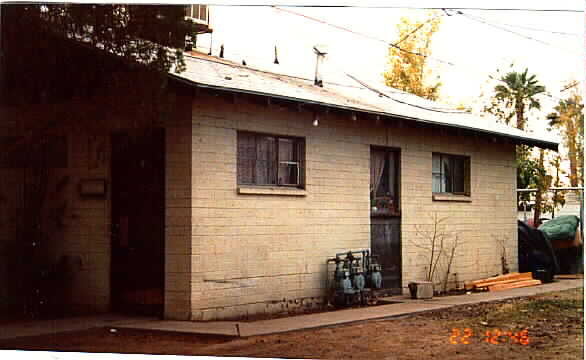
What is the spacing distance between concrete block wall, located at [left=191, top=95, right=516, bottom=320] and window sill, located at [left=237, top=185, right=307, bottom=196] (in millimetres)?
64

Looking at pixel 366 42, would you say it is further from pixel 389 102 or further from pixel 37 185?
pixel 37 185

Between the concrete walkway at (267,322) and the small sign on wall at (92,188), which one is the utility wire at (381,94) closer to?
the concrete walkway at (267,322)

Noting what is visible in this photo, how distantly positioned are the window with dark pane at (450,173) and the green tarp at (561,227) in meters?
1.27

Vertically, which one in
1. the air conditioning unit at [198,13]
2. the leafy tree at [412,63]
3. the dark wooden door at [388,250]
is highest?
the air conditioning unit at [198,13]

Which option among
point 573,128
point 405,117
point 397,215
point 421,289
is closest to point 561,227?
point 573,128

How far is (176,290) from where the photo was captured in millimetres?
10930

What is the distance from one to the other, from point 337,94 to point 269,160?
4.04ft

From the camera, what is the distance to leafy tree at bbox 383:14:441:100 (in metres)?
10.2

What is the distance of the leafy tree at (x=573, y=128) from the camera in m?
9.55

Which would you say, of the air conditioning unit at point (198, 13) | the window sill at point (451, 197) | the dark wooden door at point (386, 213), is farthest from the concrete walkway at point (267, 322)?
the air conditioning unit at point (198, 13)

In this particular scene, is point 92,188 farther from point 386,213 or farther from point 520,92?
point 520,92

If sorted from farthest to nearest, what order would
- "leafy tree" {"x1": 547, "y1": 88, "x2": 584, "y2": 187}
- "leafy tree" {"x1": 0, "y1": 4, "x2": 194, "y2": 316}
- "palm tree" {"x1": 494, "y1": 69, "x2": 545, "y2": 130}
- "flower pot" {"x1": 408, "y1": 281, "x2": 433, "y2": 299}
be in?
1. "flower pot" {"x1": 408, "y1": 281, "x2": 433, "y2": 299}
2. "leafy tree" {"x1": 0, "y1": 4, "x2": 194, "y2": 316}
3. "palm tree" {"x1": 494, "y1": 69, "x2": 545, "y2": 130}
4. "leafy tree" {"x1": 547, "y1": 88, "x2": 584, "y2": 187}
